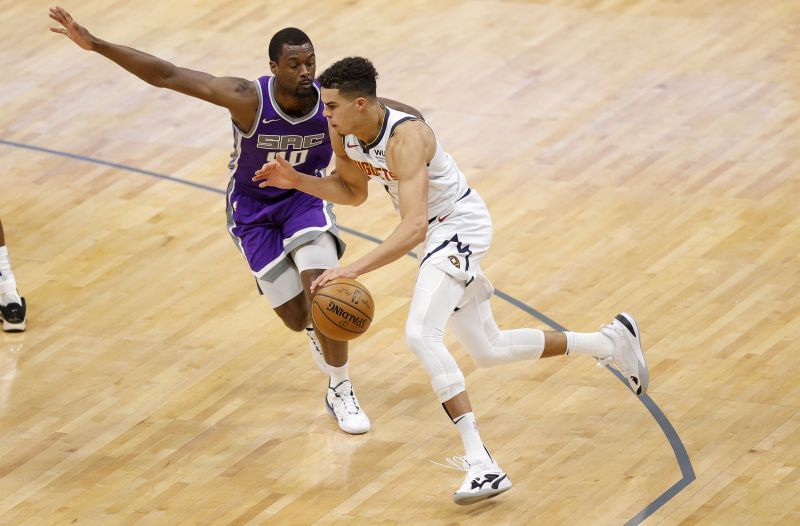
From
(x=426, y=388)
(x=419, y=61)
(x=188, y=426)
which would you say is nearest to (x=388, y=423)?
(x=426, y=388)

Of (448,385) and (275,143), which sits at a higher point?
(275,143)

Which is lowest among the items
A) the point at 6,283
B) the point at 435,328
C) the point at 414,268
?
the point at 414,268

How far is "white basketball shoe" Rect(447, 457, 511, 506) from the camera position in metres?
6.29

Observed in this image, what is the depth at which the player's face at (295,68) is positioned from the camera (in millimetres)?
6941

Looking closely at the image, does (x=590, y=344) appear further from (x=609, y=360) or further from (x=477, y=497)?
(x=477, y=497)

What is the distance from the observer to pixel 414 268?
29.7 ft

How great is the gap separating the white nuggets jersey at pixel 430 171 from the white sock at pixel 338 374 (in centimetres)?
108

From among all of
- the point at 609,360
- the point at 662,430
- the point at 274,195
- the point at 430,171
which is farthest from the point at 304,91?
the point at 662,430

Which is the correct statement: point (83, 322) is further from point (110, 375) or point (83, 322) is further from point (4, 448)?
point (4, 448)

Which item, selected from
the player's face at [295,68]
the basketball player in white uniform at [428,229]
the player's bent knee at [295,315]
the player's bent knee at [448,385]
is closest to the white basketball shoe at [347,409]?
the player's bent knee at [295,315]

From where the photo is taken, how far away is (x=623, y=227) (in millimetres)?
9250

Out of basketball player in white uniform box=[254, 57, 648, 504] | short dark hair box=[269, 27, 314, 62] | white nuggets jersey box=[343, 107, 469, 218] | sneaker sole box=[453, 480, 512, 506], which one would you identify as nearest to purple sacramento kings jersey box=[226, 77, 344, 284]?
short dark hair box=[269, 27, 314, 62]

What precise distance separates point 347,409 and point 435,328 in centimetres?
107

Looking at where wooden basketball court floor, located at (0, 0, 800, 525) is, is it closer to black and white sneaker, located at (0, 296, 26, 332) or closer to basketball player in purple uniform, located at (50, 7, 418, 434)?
black and white sneaker, located at (0, 296, 26, 332)
